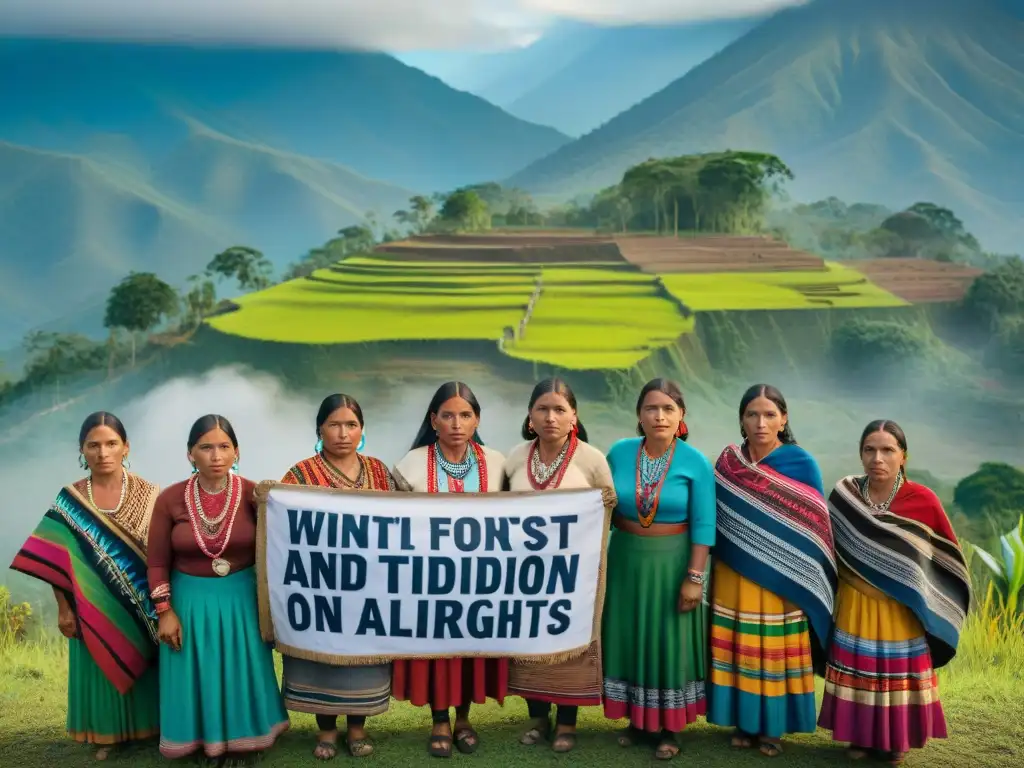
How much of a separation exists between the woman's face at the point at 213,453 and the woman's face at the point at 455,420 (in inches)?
29.6

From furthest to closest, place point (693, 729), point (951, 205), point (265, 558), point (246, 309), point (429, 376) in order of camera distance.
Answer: point (951, 205)
point (246, 309)
point (429, 376)
point (693, 729)
point (265, 558)

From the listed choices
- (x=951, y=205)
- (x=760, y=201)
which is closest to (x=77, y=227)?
(x=760, y=201)

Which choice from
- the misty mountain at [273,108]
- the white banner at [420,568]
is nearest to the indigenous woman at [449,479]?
the white banner at [420,568]

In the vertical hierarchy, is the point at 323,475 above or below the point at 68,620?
above

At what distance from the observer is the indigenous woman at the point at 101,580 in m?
3.55

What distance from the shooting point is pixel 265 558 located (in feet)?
11.3

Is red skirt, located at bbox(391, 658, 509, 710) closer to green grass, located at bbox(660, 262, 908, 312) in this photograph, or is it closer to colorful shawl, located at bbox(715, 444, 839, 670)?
colorful shawl, located at bbox(715, 444, 839, 670)

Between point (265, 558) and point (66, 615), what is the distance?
795mm

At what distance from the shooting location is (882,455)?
11.5ft

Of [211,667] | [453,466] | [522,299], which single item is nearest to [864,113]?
[522,299]

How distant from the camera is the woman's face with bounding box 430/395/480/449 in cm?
352

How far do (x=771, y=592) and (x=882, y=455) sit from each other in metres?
0.64

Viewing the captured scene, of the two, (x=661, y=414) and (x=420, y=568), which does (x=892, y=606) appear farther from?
(x=420, y=568)

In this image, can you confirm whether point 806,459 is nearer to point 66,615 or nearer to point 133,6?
point 66,615
